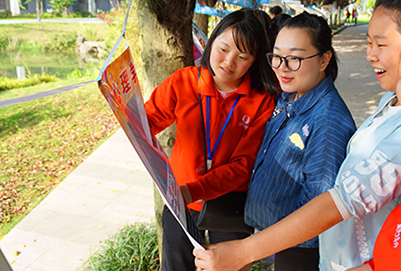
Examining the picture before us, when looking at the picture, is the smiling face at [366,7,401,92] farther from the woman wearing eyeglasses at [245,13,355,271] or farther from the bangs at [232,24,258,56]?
the bangs at [232,24,258,56]

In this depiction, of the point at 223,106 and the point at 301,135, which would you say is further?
the point at 223,106

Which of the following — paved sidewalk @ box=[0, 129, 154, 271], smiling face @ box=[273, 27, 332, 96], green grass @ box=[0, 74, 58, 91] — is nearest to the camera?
smiling face @ box=[273, 27, 332, 96]

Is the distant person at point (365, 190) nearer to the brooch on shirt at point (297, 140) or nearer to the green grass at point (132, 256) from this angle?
the brooch on shirt at point (297, 140)

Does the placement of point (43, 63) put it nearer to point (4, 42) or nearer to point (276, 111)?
point (4, 42)

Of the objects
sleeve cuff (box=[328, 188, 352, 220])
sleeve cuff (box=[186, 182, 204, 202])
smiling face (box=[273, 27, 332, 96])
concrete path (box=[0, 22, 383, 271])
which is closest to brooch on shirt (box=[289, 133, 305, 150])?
smiling face (box=[273, 27, 332, 96])

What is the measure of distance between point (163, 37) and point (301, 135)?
1116mm

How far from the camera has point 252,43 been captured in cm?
165

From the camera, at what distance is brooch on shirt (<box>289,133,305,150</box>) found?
1.42m

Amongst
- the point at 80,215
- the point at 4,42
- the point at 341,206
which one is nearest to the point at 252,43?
the point at 341,206

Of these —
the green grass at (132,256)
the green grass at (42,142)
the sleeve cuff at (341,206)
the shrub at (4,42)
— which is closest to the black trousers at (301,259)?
the sleeve cuff at (341,206)

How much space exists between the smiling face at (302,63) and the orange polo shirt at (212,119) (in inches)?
10.2

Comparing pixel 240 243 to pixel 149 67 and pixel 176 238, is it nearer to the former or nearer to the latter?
pixel 176 238

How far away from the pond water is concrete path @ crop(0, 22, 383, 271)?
8998 mm

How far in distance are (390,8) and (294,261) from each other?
3.62 ft
